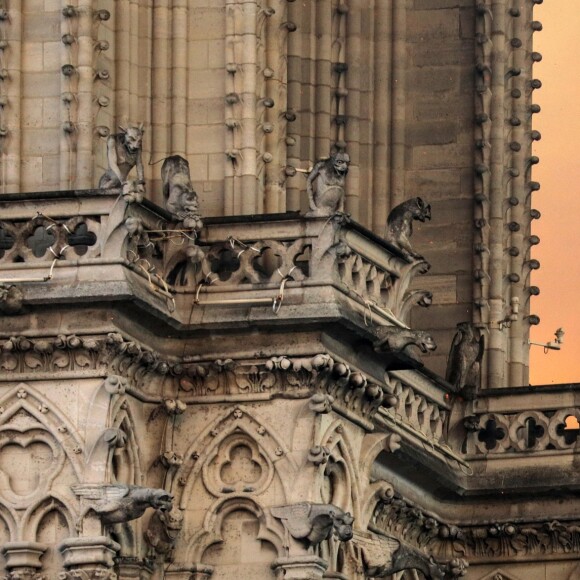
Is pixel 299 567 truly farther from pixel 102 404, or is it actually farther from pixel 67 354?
pixel 67 354

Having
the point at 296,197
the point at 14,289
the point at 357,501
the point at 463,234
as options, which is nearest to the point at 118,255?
the point at 14,289

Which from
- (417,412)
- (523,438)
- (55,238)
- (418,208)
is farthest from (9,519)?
(523,438)

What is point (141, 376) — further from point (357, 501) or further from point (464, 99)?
point (464, 99)

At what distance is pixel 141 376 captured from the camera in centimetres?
4816

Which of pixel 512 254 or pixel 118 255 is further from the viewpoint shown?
pixel 512 254

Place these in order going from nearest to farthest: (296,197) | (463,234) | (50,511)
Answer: (50,511)
(296,197)
(463,234)

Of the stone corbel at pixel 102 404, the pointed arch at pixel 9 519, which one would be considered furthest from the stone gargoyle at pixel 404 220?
the pointed arch at pixel 9 519

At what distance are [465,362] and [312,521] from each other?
8.33 meters

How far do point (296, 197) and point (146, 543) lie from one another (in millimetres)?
7313

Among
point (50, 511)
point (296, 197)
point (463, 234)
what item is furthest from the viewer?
point (463, 234)

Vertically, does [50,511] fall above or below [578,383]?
below

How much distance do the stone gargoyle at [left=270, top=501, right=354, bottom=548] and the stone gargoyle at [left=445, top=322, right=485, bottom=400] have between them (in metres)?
7.56

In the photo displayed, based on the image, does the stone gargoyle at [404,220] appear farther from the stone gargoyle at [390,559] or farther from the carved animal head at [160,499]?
the carved animal head at [160,499]

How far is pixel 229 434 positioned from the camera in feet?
160
